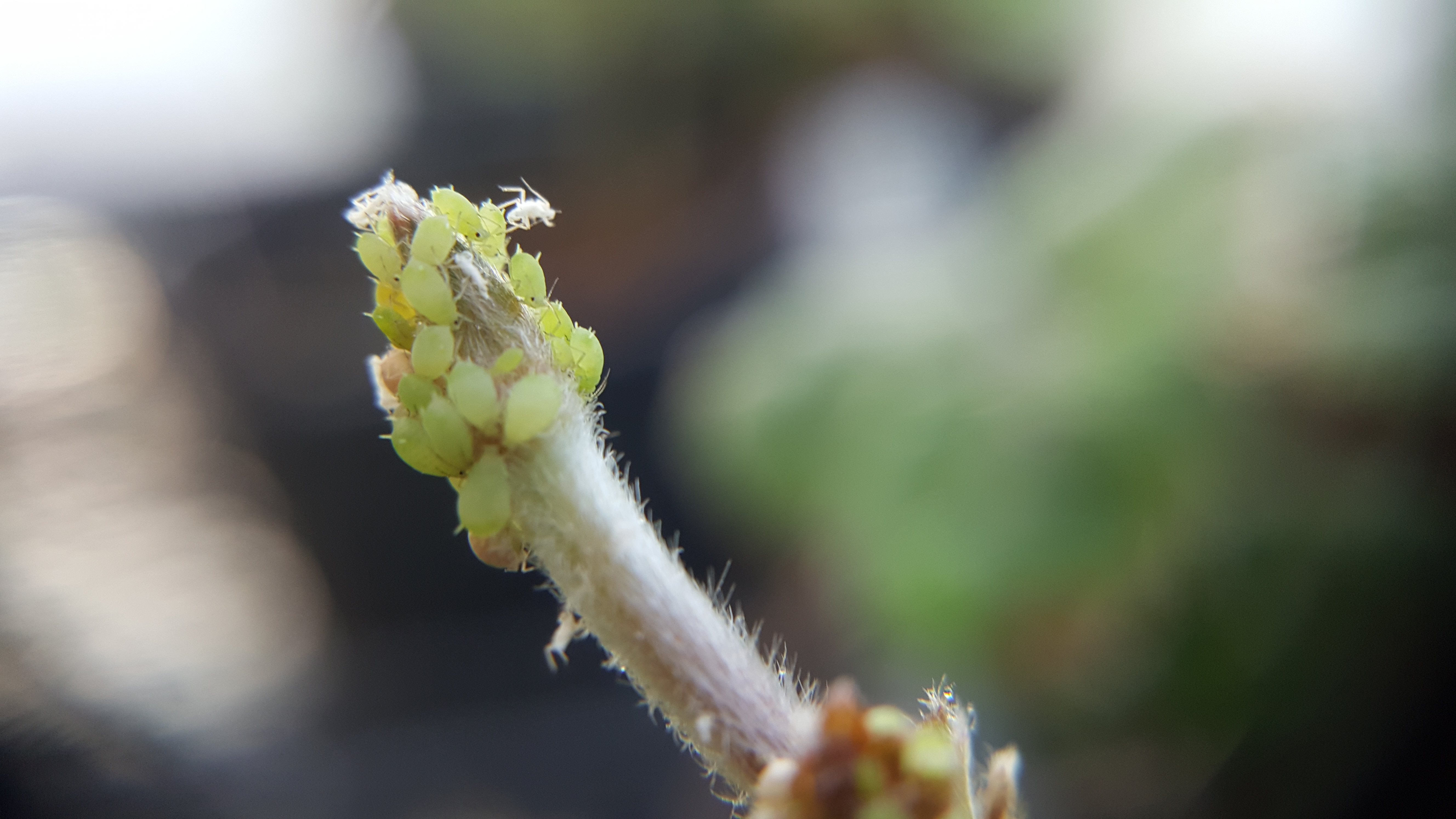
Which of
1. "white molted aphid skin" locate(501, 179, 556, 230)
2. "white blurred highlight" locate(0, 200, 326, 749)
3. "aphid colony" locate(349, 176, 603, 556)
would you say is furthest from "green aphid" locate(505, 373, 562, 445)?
"white blurred highlight" locate(0, 200, 326, 749)

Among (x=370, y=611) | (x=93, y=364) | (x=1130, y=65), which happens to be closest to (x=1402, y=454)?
(x=1130, y=65)

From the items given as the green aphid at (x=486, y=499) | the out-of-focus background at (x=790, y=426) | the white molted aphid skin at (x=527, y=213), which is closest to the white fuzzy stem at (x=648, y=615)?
the green aphid at (x=486, y=499)

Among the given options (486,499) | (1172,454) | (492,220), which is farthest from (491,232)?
(1172,454)

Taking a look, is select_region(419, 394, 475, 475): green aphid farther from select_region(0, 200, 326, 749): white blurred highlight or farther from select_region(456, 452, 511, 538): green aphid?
select_region(0, 200, 326, 749): white blurred highlight

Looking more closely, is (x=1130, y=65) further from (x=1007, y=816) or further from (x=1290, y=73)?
(x=1007, y=816)

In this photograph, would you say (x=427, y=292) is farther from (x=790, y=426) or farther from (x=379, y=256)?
(x=790, y=426)
